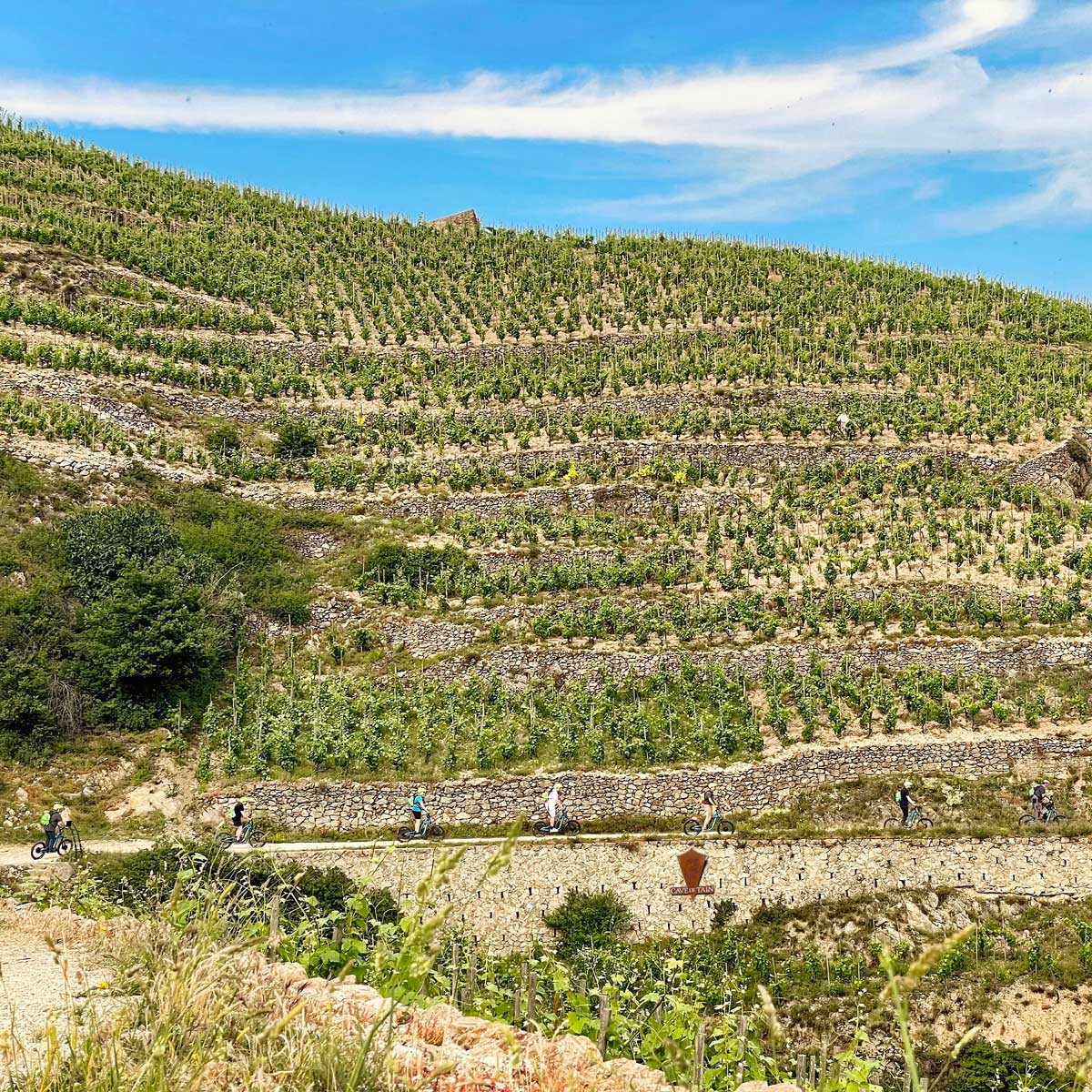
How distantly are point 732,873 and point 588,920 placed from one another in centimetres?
292

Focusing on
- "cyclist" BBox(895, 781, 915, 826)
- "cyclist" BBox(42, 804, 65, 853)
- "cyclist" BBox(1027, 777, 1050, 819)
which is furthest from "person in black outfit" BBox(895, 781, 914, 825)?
"cyclist" BBox(42, 804, 65, 853)

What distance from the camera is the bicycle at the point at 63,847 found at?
18703mm

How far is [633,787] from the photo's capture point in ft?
73.0

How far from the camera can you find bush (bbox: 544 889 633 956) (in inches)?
732

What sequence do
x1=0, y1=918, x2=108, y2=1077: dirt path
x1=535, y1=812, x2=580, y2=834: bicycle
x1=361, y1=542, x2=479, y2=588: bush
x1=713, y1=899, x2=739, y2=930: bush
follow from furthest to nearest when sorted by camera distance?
x1=361, y1=542, x2=479, y2=588: bush
x1=535, y1=812, x2=580, y2=834: bicycle
x1=713, y1=899, x2=739, y2=930: bush
x1=0, y1=918, x2=108, y2=1077: dirt path

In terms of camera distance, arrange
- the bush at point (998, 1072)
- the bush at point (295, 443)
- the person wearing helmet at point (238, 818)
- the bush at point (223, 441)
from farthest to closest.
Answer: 1. the bush at point (295, 443)
2. the bush at point (223, 441)
3. the person wearing helmet at point (238, 818)
4. the bush at point (998, 1072)

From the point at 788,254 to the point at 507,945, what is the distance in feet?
152

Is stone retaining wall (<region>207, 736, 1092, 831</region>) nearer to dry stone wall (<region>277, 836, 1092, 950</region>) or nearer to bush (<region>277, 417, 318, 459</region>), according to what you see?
dry stone wall (<region>277, 836, 1092, 950</region>)

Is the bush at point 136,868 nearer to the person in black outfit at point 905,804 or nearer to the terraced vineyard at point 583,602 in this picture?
the terraced vineyard at point 583,602

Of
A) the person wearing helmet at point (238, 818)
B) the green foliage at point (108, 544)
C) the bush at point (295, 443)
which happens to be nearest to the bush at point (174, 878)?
the person wearing helmet at point (238, 818)

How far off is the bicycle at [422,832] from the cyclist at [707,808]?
17.5 feet

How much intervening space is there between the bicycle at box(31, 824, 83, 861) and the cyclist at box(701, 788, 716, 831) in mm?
11715

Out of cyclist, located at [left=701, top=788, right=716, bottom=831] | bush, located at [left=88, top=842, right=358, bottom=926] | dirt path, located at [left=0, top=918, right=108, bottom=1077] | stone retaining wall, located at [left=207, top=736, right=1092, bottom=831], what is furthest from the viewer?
stone retaining wall, located at [left=207, top=736, right=1092, bottom=831]

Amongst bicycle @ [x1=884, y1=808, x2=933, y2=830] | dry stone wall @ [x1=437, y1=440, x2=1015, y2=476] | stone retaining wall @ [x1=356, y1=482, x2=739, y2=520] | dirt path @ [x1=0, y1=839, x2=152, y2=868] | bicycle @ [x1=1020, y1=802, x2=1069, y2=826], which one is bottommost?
dirt path @ [x1=0, y1=839, x2=152, y2=868]
